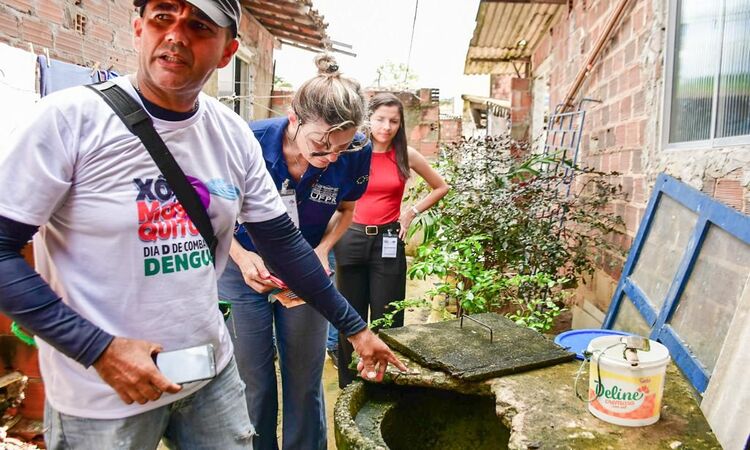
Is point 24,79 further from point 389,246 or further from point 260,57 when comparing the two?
point 260,57

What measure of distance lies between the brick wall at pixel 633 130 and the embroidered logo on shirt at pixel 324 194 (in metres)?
1.58

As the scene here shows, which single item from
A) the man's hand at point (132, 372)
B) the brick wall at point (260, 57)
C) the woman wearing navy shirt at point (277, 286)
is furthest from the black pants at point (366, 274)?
the brick wall at point (260, 57)

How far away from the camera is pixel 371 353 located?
70.6 inches

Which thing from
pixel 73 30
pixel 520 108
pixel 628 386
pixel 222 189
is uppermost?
pixel 520 108

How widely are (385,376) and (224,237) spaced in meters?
0.78

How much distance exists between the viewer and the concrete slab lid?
6.45ft

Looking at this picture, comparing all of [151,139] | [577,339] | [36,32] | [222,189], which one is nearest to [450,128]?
[36,32]

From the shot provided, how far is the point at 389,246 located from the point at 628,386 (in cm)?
206

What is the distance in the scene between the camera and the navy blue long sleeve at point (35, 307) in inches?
42.8

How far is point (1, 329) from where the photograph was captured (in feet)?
9.22

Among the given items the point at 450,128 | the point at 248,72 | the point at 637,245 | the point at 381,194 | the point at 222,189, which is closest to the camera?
the point at 222,189

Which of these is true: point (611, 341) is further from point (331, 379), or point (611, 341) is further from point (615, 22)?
point (615, 22)

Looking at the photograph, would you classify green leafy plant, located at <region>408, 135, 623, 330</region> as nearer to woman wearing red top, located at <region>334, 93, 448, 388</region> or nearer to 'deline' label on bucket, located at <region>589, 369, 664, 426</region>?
woman wearing red top, located at <region>334, 93, 448, 388</region>

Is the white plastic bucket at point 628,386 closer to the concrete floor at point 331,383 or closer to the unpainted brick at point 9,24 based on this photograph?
the concrete floor at point 331,383
